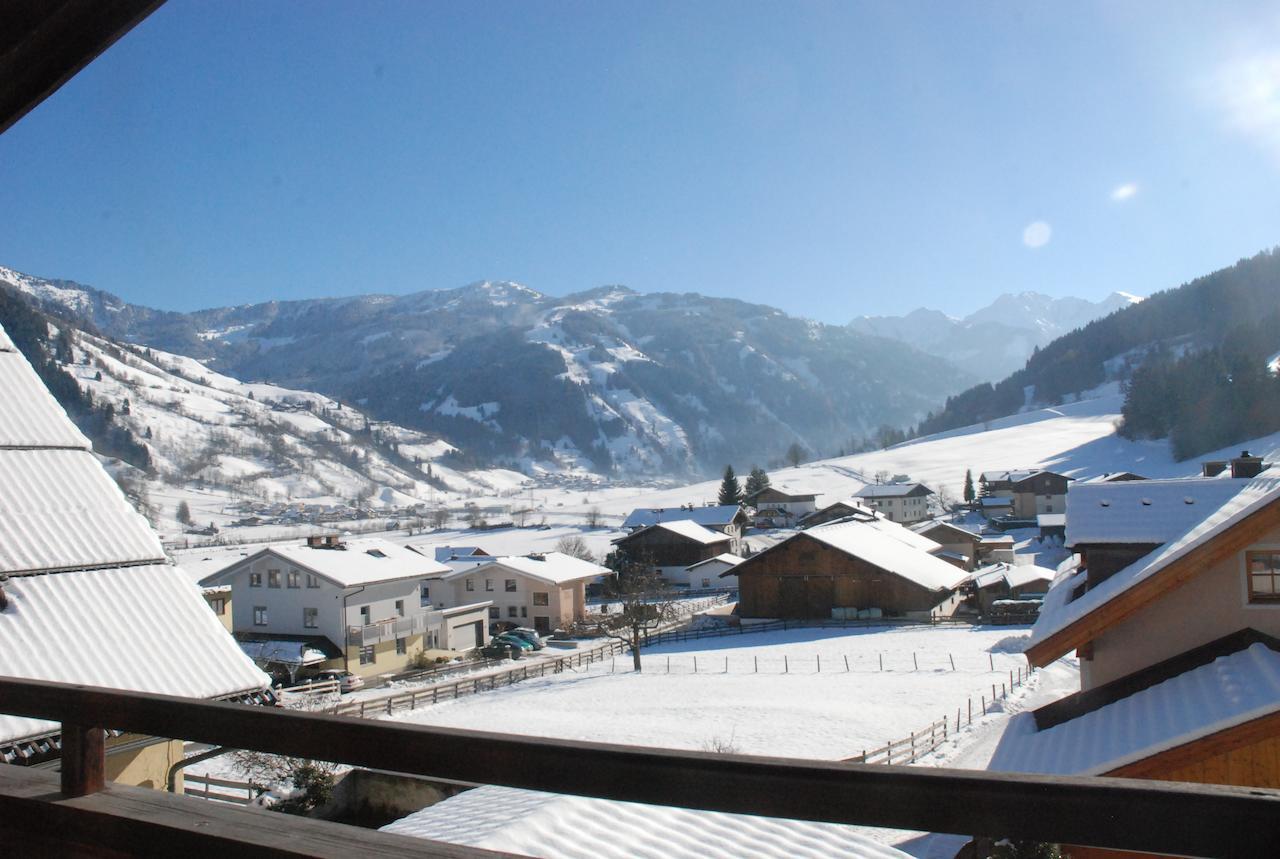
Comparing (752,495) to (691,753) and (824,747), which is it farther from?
(691,753)

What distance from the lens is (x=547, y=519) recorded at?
13012 centimetres

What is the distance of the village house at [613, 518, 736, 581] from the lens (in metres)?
66.4

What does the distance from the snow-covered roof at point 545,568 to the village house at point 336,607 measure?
6537 mm

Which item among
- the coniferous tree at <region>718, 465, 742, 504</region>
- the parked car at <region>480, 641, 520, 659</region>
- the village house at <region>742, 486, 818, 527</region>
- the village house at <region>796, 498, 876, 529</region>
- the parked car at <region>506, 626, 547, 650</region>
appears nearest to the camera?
the parked car at <region>480, 641, 520, 659</region>

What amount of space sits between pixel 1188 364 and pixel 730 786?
129207 mm

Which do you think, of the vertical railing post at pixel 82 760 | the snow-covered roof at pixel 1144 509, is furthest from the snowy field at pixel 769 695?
the vertical railing post at pixel 82 760

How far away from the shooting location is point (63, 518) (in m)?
9.10

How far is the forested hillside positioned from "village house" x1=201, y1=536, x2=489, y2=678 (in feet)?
309

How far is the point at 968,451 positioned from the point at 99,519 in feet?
477

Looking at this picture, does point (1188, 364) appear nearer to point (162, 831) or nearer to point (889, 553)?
point (889, 553)

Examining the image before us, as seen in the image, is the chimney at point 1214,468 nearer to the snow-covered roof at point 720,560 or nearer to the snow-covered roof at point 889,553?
the snow-covered roof at point 889,553

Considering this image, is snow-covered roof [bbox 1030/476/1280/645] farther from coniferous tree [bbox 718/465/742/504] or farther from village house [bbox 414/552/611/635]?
coniferous tree [bbox 718/465/742/504]

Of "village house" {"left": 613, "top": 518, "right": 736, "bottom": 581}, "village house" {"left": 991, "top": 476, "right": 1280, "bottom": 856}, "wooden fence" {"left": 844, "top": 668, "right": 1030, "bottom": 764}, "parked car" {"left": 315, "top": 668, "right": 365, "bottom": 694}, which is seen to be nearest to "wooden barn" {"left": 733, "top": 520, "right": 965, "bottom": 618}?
"village house" {"left": 613, "top": 518, "right": 736, "bottom": 581}

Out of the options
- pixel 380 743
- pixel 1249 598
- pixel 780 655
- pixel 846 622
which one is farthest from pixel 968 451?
pixel 380 743
